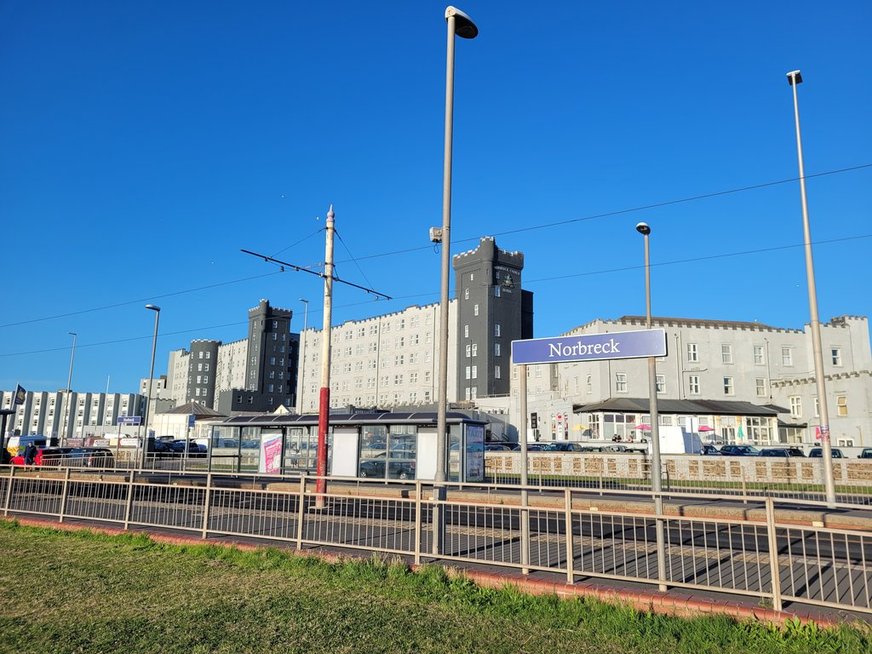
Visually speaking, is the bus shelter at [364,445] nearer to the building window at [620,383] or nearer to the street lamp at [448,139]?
the street lamp at [448,139]

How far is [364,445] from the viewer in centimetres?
2503

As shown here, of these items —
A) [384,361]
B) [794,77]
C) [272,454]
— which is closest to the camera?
[794,77]

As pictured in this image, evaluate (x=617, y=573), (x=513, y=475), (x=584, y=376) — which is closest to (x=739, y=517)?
(x=617, y=573)

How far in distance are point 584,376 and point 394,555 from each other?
167 ft

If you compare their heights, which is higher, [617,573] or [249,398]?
[249,398]

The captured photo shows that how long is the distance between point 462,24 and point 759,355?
57946mm

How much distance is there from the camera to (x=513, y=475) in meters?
35.6

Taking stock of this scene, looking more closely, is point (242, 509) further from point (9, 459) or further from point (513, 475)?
point (513, 475)

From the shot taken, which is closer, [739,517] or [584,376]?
[739,517]

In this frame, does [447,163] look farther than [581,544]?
Yes

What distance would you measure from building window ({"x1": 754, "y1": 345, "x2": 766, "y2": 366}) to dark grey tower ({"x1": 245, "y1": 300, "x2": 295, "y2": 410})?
7698cm

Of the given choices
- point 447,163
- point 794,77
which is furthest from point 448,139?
Result: point 794,77

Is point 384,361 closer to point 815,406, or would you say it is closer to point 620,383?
point 620,383

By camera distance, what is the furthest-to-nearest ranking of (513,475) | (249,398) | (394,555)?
(249,398) → (513,475) → (394,555)
